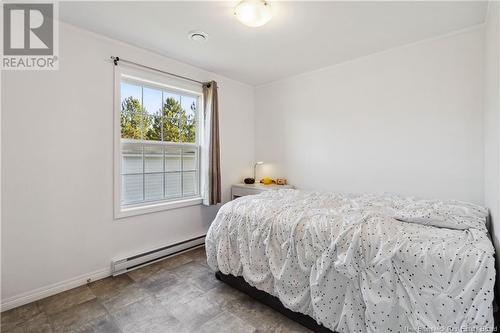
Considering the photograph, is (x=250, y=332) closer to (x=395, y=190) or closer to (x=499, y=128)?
(x=499, y=128)

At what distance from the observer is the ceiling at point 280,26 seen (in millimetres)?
1958

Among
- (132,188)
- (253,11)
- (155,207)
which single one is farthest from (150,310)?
(253,11)

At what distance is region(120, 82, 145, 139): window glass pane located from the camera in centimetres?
270

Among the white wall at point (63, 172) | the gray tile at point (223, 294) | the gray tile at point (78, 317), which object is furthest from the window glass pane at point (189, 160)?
the gray tile at point (78, 317)

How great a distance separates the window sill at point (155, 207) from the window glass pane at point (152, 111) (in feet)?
2.79

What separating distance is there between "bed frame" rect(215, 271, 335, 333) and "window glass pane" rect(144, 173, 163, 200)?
131cm

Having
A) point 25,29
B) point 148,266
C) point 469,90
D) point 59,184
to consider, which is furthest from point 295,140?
point 25,29

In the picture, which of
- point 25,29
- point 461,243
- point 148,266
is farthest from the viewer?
point 148,266

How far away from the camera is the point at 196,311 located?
74.4 inches

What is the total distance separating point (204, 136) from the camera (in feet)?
11.0

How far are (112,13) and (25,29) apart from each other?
0.78m

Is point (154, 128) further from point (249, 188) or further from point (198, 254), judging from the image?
point (198, 254)

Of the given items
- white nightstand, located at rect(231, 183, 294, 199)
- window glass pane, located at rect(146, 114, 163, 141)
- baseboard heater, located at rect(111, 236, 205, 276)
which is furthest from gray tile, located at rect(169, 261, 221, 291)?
window glass pane, located at rect(146, 114, 163, 141)

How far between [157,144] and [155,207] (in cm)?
80
